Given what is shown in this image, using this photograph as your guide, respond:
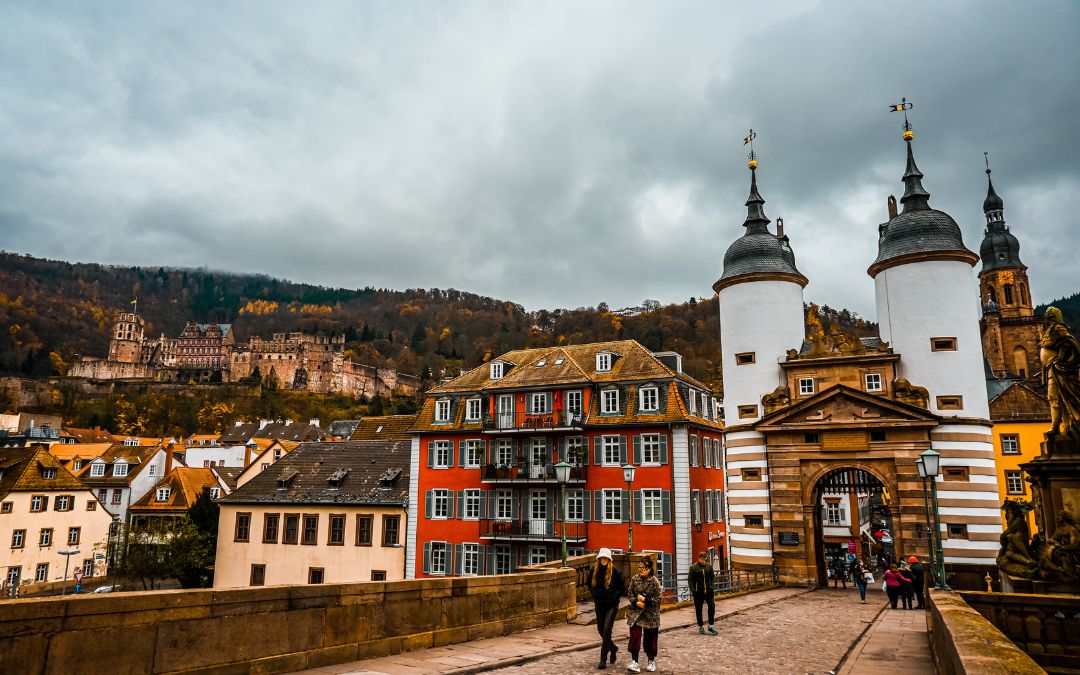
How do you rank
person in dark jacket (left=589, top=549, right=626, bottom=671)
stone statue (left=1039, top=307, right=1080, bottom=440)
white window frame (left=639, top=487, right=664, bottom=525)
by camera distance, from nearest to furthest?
person in dark jacket (left=589, top=549, right=626, bottom=671) → stone statue (left=1039, top=307, right=1080, bottom=440) → white window frame (left=639, top=487, right=664, bottom=525)

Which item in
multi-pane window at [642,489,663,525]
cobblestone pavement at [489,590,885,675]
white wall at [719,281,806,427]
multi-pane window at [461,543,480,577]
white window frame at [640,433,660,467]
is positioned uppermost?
white wall at [719,281,806,427]

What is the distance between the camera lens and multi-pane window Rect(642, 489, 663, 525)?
33816mm

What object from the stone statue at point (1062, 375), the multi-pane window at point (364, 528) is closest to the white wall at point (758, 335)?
the stone statue at point (1062, 375)

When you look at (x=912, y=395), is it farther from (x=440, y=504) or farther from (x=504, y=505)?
(x=440, y=504)

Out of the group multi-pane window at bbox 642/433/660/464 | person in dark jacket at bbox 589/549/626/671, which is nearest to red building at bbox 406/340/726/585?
multi-pane window at bbox 642/433/660/464

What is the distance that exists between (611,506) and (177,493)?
35.0 meters

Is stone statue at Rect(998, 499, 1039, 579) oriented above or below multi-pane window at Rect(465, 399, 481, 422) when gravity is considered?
below

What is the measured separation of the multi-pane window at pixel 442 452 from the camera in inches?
1545

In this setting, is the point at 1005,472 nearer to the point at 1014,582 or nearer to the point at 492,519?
the point at 492,519

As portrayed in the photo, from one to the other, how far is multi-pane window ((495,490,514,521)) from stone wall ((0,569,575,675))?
24.2 metres

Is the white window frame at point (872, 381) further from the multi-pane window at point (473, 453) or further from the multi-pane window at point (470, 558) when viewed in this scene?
the multi-pane window at point (470, 558)

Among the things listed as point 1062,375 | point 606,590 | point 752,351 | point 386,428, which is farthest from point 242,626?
point 386,428

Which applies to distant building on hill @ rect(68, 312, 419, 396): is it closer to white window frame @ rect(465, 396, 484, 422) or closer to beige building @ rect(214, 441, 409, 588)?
beige building @ rect(214, 441, 409, 588)

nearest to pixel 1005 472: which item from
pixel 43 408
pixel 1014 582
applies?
pixel 1014 582
